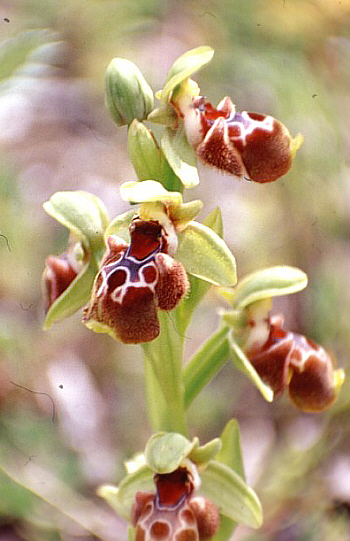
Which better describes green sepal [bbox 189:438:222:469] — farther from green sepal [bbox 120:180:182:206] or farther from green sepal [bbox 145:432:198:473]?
green sepal [bbox 120:180:182:206]

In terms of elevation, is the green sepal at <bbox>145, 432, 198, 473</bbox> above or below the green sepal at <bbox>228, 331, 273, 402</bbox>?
below

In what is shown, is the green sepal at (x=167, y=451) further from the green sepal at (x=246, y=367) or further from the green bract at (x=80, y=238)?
the green bract at (x=80, y=238)

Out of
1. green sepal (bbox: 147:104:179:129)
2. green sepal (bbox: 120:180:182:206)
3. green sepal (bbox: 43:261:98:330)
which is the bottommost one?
green sepal (bbox: 43:261:98:330)

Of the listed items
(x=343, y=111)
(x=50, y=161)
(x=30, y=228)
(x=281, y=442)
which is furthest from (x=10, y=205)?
(x=343, y=111)

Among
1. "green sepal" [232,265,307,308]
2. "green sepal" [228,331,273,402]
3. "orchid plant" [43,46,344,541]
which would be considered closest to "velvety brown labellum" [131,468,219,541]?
"orchid plant" [43,46,344,541]

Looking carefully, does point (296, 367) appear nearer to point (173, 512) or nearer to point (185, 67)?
point (173, 512)

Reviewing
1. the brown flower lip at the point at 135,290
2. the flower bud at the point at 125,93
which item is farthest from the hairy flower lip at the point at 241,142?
the brown flower lip at the point at 135,290

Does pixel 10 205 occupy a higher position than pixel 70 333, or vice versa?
pixel 10 205

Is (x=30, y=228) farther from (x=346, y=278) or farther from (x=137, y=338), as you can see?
(x=137, y=338)
